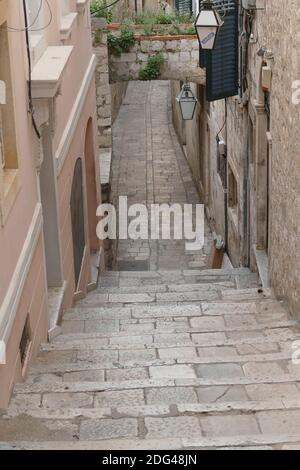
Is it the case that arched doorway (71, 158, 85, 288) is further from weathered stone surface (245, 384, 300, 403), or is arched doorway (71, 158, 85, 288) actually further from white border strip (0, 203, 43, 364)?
weathered stone surface (245, 384, 300, 403)

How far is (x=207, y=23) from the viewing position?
36.7 feet

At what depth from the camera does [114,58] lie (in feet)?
52.2

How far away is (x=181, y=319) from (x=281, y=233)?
151 cm

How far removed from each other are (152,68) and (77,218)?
16.2ft

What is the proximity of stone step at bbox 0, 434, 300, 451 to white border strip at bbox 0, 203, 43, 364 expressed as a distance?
3.00 feet

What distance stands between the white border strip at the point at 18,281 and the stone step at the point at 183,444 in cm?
91

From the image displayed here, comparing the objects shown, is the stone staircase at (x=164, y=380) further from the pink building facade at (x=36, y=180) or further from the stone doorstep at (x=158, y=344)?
the pink building facade at (x=36, y=180)

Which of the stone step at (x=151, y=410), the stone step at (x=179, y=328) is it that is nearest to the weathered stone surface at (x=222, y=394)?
the stone step at (x=151, y=410)

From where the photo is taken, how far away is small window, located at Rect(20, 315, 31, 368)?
22.8 feet

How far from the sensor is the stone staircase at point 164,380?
211 inches

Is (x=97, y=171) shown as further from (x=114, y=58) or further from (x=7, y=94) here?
(x=7, y=94)

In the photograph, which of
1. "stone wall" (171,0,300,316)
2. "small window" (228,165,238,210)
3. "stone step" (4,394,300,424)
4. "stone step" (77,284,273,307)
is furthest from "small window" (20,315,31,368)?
"small window" (228,165,238,210)

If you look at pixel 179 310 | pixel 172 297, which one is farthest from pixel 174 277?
pixel 179 310

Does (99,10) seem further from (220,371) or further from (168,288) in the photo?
(220,371)
